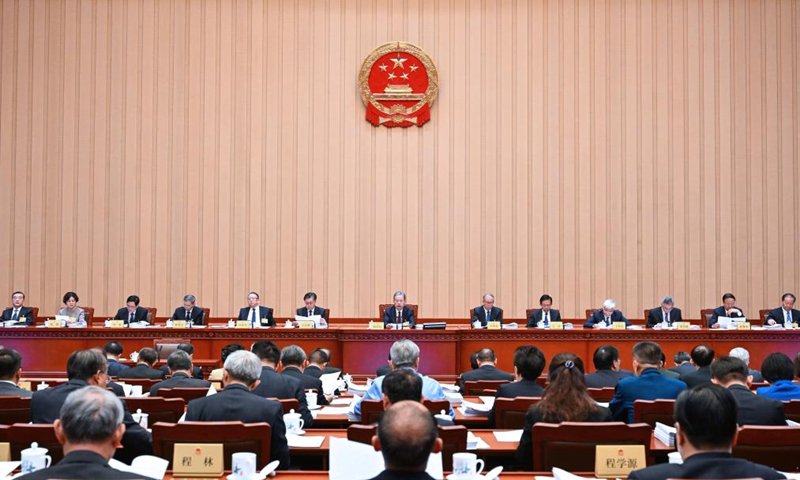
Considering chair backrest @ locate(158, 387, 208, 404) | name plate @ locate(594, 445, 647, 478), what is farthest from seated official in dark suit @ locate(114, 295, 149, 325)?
name plate @ locate(594, 445, 647, 478)

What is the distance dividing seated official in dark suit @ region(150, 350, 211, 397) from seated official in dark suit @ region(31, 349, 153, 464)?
31.6 inches

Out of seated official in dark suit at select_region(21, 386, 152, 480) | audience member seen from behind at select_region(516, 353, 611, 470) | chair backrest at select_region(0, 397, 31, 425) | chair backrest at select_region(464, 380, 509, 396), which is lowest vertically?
chair backrest at select_region(464, 380, 509, 396)

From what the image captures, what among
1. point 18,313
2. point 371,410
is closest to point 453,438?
point 371,410

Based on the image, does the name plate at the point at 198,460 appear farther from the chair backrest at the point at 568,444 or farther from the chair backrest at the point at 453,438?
the chair backrest at the point at 568,444

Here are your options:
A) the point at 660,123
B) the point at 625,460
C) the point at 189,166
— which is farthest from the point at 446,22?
the point at 625,460

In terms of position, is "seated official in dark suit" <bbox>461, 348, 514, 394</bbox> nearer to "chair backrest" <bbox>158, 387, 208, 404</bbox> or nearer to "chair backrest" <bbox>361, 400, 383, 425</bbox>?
"chair backrest" <bbox>361, 400, 383, 425</bbox>

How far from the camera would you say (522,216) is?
1189 centimetres

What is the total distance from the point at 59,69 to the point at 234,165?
3.05 metres

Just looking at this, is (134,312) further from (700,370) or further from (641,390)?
(641,390)

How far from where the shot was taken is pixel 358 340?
8875mm

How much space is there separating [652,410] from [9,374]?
358cm

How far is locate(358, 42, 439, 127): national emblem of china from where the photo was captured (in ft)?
38.8

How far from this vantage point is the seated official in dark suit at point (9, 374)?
4.35 m

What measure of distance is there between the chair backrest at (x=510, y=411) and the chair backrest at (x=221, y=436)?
1.52 meters
